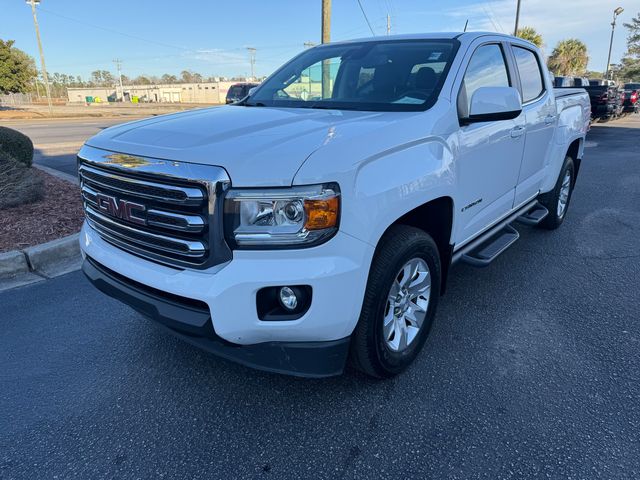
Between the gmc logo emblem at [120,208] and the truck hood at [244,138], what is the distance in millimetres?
259

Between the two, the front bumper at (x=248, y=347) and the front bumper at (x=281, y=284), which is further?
the front bumper at (x=248, y=347)

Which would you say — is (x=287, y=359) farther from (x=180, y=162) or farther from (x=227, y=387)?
(x=180, y=162)

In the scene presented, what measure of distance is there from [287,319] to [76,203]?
16.8 feet

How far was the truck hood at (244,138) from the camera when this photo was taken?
1984 millimetres

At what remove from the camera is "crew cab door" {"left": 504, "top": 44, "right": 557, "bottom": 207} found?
406cm

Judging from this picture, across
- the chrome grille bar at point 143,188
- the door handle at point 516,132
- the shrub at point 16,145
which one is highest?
the door handle at point 516,132

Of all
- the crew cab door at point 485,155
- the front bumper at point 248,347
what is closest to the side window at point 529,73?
the crew cab door at point 485,155

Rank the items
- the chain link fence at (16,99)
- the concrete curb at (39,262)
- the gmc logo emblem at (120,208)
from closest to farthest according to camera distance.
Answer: the gmc logo emblem at (120,208)
the concrete curb at (39,262)
the chain link fence at (16,99)

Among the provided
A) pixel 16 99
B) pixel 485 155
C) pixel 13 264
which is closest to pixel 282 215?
pixel 485 155

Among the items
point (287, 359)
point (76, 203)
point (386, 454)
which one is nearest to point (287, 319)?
point (287, 359)

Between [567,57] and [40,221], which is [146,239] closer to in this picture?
→ [40,221]

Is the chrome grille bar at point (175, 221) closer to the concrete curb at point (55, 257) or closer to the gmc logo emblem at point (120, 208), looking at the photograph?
the gmc logo emblem at point (120, 208)

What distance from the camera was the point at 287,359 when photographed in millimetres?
2131

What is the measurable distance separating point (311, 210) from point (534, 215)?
361cm
